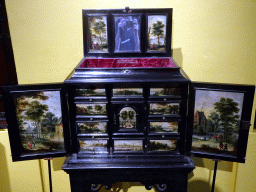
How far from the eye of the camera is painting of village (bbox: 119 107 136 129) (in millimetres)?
1755

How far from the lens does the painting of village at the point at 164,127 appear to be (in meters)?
1.79

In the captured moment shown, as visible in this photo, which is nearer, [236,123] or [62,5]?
[236,123]

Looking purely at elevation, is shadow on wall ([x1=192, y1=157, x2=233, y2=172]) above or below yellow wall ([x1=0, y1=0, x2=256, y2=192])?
below

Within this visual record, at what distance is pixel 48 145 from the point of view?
1854 mm

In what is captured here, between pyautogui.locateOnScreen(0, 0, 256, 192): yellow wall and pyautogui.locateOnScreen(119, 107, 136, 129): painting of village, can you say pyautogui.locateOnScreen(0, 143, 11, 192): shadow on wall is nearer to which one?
pyautogui.locateOnScreen(0, 0, 256, 192): yellow wall

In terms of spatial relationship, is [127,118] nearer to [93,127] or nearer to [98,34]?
[93,127]

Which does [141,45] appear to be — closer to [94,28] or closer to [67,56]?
[94,28]

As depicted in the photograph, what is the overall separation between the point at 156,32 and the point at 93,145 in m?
0.99

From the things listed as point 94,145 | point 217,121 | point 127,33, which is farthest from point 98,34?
point 217,121

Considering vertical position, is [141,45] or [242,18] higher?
[242,18]

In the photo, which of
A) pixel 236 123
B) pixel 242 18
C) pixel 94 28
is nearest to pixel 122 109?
pixel 94 28

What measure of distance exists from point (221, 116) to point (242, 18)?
0.88 metres

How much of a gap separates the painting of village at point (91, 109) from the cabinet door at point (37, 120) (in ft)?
0.33

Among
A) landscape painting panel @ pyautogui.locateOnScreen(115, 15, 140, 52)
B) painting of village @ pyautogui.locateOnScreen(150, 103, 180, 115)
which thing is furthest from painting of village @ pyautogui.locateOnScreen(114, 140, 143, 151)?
landscape painting panel @ pyautogui.locateOnScreen(115, 15, 140, 52)
